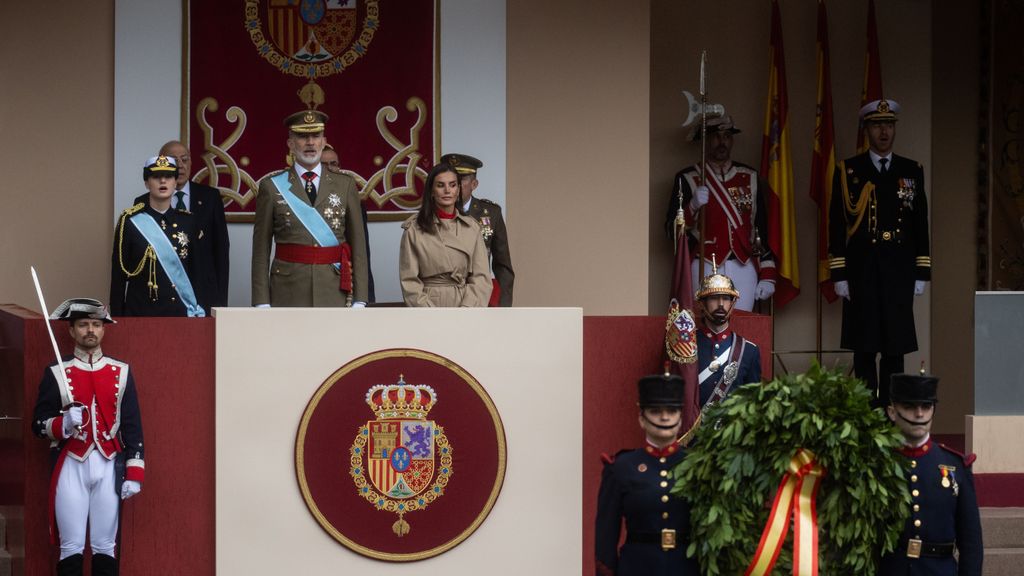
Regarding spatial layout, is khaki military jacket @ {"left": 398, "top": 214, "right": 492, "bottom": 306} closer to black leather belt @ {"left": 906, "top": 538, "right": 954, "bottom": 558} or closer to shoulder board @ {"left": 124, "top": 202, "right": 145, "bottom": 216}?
shoulder board @ {"left": 124, "top": 202, "right": 145, "bottom": 216}

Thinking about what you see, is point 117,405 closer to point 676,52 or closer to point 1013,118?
point 676,52

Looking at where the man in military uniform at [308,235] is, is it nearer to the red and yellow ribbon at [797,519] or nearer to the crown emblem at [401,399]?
the crown emblem at [401,399]

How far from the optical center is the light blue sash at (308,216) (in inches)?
328

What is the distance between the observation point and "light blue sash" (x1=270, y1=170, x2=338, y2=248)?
8.33 metres

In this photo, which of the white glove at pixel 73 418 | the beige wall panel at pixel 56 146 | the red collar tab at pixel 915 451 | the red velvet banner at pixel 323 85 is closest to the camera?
the red collar tab at pixel 915 451

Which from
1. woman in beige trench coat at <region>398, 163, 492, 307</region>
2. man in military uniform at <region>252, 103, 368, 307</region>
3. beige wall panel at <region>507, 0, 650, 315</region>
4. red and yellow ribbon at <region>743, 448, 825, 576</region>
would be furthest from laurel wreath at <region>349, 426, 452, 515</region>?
beige wall panel at <region>507, 0, 650, 315</region>

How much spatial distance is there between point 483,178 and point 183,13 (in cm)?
202

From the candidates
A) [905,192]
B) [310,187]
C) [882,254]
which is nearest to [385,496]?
[310,187]

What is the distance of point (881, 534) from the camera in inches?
238

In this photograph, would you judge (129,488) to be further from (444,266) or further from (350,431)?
(444,266)

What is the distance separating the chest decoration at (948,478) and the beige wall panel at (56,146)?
5349 mm

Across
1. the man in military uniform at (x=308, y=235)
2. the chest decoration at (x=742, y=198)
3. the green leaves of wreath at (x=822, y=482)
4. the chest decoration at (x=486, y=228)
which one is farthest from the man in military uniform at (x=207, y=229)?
the chest decoration at (x=742, y=198)

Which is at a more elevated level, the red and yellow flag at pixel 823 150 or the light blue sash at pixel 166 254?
the red and yellow flag at pixel 823 150

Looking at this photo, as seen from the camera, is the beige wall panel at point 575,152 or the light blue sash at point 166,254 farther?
the beige wall panel at point 575,152
